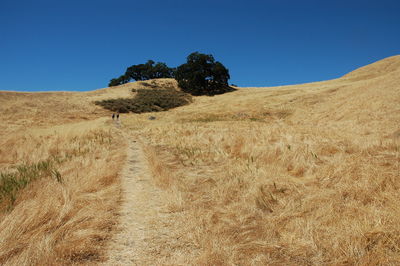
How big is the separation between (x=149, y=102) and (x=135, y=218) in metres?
50.2

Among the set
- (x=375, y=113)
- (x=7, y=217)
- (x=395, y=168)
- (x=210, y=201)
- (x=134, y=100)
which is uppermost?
(x=134, y=100)

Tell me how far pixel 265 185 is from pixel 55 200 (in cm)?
402

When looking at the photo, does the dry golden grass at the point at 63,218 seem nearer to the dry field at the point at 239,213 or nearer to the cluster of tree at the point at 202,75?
the dry field at the point at 239,213

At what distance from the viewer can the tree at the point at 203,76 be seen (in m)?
65.7

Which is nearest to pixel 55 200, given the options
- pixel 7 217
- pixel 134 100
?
Result: pixel 7 217

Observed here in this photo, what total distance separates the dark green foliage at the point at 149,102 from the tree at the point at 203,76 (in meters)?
4.86

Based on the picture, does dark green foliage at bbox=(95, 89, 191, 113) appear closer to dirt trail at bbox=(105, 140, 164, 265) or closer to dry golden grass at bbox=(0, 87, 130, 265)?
dry golden grass at bbox=(0, 87, 130, 265)

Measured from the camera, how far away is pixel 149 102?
51750mm

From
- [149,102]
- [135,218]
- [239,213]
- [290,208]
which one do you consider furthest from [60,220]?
[149,102]

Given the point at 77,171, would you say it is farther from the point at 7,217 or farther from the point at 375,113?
the point at 375,113

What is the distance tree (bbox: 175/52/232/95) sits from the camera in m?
65.7

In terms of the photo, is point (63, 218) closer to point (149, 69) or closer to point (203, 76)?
point (203, 76)

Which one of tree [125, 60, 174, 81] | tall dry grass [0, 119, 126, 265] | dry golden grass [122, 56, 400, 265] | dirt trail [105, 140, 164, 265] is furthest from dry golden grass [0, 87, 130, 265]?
tree [125, 60, 174, 81]

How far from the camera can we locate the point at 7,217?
3.05m
